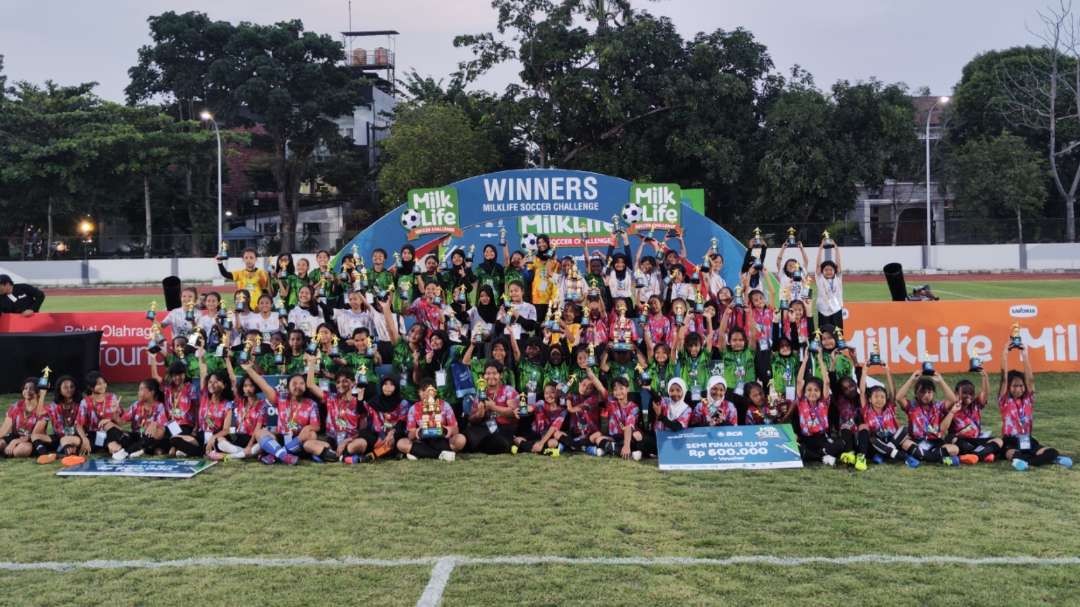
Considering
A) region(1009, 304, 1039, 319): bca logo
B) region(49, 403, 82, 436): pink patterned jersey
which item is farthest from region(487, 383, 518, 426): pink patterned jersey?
region(1009, 304, 1039, 319): bca logo

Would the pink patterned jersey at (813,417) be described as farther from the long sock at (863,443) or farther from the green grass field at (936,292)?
the green grass field at (936,292)

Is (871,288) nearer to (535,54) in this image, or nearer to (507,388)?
(535,54)

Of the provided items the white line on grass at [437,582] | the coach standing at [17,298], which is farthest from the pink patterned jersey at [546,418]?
→ the coach standing at [17,298]

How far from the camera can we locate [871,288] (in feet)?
83.5

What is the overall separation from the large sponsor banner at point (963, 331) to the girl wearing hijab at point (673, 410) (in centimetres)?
474

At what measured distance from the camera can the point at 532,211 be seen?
1382cm

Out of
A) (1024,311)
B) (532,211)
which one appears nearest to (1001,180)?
(1024,311)

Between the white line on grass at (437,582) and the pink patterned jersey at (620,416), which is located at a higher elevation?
the pink patterned jersey at (620,416)

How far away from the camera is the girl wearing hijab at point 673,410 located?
8.15 meters

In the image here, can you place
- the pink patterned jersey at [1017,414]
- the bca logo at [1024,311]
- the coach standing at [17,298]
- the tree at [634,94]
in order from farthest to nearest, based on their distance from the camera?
the tree at [634,94] < the coach standing at [17,298] < the bca logo at [1024,311] < the pink patterned jersey at [1017,414]

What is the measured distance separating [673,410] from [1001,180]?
31.4 metres

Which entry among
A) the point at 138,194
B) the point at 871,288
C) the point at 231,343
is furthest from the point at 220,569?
the point at 138,194

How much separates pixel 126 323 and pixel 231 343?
4371 millimetres

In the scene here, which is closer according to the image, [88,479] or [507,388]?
[88,479]
